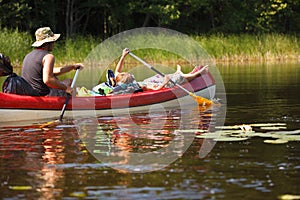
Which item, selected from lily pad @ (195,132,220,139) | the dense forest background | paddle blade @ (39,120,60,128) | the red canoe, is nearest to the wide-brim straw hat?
the red canoe


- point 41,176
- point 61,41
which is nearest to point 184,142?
point 41,176

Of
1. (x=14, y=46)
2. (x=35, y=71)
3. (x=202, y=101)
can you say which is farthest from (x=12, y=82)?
(x=14, y=46)

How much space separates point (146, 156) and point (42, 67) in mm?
3851

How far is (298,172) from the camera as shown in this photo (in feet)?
24.1

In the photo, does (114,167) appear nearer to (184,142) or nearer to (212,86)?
(184,142)

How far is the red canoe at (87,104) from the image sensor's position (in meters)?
11.6

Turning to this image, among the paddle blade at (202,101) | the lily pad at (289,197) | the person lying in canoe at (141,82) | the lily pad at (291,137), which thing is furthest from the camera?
the paddle blade at (202,101)

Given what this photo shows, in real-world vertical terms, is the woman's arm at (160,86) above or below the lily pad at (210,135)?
above

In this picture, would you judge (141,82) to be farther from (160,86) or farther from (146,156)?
(146,156)

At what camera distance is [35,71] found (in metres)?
11.7

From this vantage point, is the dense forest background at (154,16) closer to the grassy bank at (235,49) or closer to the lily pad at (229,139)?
the grassy bank at (235,49)

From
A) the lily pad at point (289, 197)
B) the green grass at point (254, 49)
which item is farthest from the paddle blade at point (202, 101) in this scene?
the green grass at point (254, 49)

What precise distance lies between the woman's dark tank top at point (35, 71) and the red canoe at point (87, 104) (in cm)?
21

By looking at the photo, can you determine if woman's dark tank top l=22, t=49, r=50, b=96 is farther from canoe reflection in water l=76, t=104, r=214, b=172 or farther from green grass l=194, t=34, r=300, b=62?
green grass l=194, t=34, r=300, b=62
